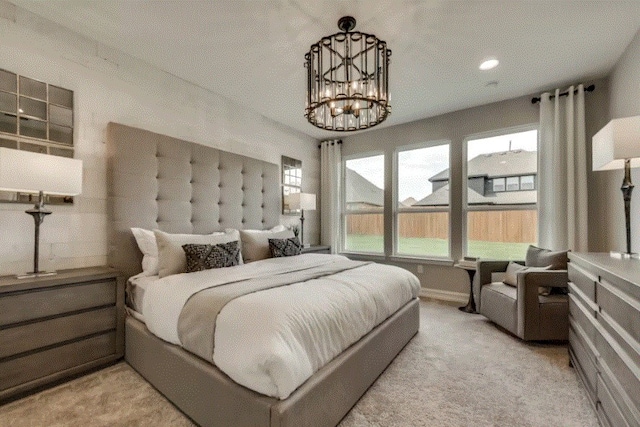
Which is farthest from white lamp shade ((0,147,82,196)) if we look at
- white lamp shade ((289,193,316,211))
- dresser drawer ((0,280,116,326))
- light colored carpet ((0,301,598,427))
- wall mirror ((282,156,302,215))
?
wall mirror ((282,156,302,215))

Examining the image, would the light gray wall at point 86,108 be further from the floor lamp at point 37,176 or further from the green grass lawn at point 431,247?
the green grass lawn at point 431,247

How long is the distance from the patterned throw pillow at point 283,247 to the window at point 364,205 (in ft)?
6.45

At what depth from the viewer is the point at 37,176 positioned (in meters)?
1.91

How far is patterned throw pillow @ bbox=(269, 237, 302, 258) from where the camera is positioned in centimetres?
320

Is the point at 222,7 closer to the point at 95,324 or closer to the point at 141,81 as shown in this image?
the point at 141,81

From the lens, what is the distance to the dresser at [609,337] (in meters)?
1.13

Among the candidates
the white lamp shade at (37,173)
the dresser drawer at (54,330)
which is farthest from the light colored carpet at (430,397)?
the white lamp shade at (37,173)

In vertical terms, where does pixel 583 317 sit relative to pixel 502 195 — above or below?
below

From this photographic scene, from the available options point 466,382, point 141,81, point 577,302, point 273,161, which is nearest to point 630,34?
point 577,302

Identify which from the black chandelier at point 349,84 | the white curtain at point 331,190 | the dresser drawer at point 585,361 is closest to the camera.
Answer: the dresser drawer at point 585,361

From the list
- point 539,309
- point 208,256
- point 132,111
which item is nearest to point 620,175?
point 539,309

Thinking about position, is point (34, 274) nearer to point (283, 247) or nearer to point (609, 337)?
point (283, 247)

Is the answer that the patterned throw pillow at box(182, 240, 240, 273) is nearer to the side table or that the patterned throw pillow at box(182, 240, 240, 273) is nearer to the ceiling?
the ceiling

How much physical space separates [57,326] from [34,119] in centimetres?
159
